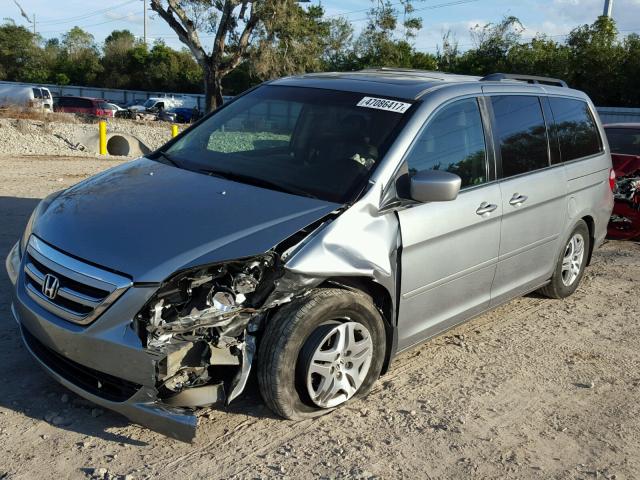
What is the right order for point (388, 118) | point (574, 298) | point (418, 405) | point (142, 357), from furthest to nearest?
1. point (574, 298)
2. point (388, 118)
3. point (418, 405)
4. point (142, 357)

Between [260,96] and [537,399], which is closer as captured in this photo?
[537,399]

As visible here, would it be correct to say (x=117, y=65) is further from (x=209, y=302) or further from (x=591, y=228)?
(x=209, y=302)

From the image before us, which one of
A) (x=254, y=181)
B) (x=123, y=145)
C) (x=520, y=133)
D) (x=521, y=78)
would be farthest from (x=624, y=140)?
(x=123, y=145)

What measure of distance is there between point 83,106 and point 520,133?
117ft

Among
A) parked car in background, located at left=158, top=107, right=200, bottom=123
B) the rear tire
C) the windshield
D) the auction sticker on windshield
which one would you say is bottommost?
parked car in background, located at left=158, top=107, right=200, bottom=123

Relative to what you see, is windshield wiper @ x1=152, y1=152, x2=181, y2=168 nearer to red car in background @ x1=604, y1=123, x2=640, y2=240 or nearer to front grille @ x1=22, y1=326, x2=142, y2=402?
front grille @ x1=22, y1=326, x2=142, y2=402

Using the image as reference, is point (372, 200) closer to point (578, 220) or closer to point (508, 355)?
point (508, 355)

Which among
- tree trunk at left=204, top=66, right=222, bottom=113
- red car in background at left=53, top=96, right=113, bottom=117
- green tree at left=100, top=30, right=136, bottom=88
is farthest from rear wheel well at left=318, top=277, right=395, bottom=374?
green tree at left=100, top=30, right=136, bottom=88

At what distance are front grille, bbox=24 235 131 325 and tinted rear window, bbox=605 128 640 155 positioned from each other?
7.61m

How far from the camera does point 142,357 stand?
3.07 meters

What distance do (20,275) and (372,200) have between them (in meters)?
2.00

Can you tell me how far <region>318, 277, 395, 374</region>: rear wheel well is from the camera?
12.1ft

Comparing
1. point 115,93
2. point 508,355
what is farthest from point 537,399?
point 115,93

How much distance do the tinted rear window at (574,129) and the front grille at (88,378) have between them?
158 inches
